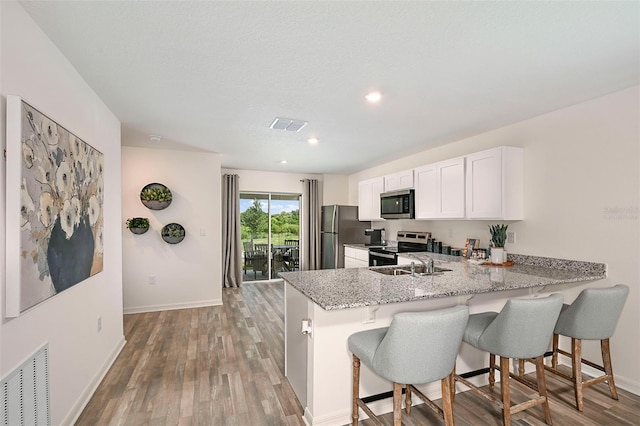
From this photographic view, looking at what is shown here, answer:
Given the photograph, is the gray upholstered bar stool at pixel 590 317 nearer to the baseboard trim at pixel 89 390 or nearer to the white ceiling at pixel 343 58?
the white ceiling at pixel 343 58

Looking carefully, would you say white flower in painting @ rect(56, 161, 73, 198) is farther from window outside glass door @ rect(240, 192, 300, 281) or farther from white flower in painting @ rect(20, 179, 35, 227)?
window outside glass door @ rect(240, 192, 300, 281)

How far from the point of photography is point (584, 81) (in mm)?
2359

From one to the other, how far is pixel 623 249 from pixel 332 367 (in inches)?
98.5

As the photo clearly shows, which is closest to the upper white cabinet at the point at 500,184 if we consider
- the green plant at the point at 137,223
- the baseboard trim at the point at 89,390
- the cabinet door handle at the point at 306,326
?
the cabinet door handle at the point at 306,326

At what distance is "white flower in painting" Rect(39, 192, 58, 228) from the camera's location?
1.72 metres

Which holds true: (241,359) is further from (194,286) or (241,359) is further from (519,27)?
(519,27)

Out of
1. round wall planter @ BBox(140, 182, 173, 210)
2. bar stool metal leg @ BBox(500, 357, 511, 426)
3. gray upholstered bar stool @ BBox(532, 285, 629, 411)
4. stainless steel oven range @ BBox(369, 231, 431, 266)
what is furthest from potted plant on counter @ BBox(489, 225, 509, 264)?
round wall planter @ BBox(140, 182, 173, 210)

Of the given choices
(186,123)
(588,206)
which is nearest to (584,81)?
(588,206)

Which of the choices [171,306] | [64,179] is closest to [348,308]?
[64,179]

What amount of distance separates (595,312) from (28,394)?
344 centimetres

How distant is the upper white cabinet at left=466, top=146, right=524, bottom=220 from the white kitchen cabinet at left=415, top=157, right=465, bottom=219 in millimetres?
252

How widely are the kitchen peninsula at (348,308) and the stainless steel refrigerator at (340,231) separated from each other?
344 centimetres

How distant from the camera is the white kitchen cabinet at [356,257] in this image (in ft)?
17.3

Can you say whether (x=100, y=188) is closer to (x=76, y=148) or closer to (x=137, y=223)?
(x=76, y=148)
